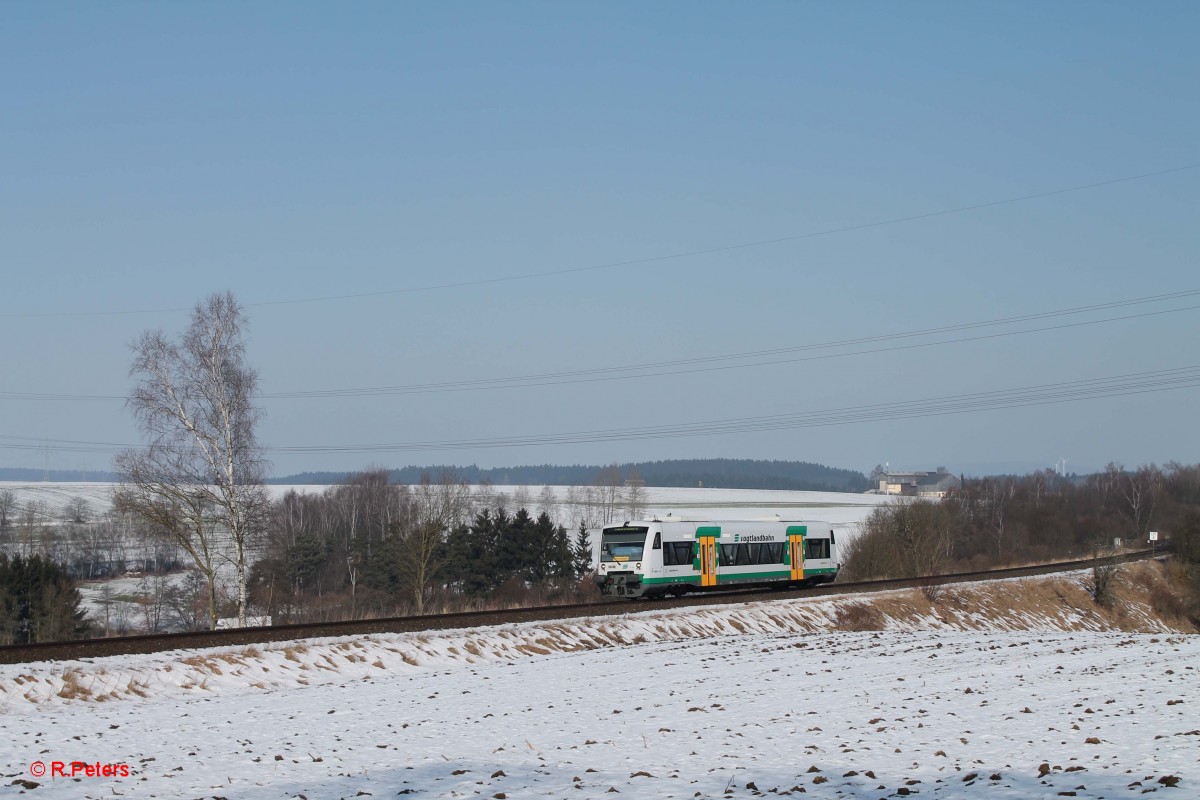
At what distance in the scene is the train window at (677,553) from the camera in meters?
41.0

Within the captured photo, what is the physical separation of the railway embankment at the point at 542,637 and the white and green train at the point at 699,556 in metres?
4.41

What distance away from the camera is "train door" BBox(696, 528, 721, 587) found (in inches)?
1674

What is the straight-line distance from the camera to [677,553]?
41438mm

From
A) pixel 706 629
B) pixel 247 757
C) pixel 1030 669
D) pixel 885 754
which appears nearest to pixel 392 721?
pixel 247 757

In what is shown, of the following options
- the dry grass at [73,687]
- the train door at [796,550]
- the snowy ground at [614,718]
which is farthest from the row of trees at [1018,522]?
the dry grass at [73,687]

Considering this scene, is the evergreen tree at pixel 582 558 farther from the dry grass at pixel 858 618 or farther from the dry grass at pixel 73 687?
the dry grass at pixel 73 687

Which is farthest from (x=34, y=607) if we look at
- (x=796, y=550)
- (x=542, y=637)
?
(x=796, y=550)

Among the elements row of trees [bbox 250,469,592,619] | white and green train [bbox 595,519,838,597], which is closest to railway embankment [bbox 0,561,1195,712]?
white and green train [bbox 595,519,838,597]

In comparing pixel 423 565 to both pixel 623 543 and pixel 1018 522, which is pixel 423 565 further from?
pixel 1018 522

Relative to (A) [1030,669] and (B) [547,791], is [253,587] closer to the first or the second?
(A) [1030,669]

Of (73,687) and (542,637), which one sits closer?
(73,687)

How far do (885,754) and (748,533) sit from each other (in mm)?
30398

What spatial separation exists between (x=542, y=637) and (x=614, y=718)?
35.9 ft

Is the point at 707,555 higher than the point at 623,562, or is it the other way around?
the point at 707,555
